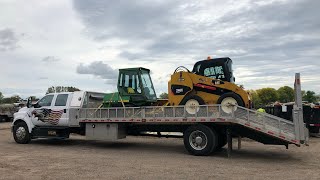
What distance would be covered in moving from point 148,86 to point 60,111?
3791 millimetres

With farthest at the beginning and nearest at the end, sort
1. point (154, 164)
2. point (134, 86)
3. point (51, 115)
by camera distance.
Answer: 1. point (51, 115)
2. point (134, 86)
3. point (154, 164)

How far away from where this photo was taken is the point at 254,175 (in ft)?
27.2

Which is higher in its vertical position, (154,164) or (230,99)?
(230,99)

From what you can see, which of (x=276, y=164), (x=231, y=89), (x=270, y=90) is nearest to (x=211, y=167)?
(x=276, y=164)

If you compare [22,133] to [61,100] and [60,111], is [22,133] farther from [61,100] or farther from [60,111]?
[61,100]

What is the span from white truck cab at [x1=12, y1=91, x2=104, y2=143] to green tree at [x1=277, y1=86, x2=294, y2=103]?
95276 millimetres

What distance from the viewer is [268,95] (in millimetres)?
102375

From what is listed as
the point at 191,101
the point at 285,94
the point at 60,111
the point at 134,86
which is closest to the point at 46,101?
the point at 60,111

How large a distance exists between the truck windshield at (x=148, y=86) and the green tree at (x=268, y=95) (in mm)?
89716

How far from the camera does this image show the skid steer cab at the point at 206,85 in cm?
1225

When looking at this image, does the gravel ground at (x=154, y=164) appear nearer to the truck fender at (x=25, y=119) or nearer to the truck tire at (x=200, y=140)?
the truck tire at (x=200, y=140)

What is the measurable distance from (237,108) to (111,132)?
16.7 feet

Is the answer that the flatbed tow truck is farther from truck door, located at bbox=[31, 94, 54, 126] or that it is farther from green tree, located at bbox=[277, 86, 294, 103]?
green tree, located at bbox=[277, 86, 294, 103]

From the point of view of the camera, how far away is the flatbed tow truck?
1054 cm
